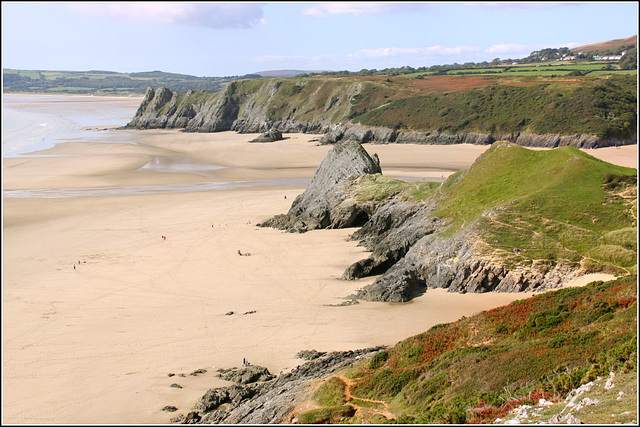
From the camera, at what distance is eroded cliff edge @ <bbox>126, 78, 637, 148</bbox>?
79812mm

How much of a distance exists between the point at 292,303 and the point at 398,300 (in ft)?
14.6

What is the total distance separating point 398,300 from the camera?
83.6 ft

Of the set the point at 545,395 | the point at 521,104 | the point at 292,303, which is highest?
the point at 521,104

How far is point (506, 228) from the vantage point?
87.9ft

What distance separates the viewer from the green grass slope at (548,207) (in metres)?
24.7

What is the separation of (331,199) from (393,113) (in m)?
61.3

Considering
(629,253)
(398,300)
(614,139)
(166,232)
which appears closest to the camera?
(629,253)

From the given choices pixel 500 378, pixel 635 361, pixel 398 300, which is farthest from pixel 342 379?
pixel 398 300

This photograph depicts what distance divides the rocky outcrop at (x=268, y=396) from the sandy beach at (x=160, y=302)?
1.00 metres

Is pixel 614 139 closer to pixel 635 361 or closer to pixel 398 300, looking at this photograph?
pixel 398 300

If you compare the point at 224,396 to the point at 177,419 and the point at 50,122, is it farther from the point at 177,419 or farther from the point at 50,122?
the point at 50,122

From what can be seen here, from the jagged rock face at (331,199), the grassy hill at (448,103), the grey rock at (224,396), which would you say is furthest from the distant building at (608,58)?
the grey rock at (224,396)

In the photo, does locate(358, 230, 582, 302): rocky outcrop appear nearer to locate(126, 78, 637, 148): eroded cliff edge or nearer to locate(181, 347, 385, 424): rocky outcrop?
locate(181, 347, 385, 424): rocky outcrop

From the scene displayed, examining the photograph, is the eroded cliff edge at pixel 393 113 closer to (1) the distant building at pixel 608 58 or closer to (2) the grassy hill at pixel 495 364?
(1) the distant building at pixel 608 58
